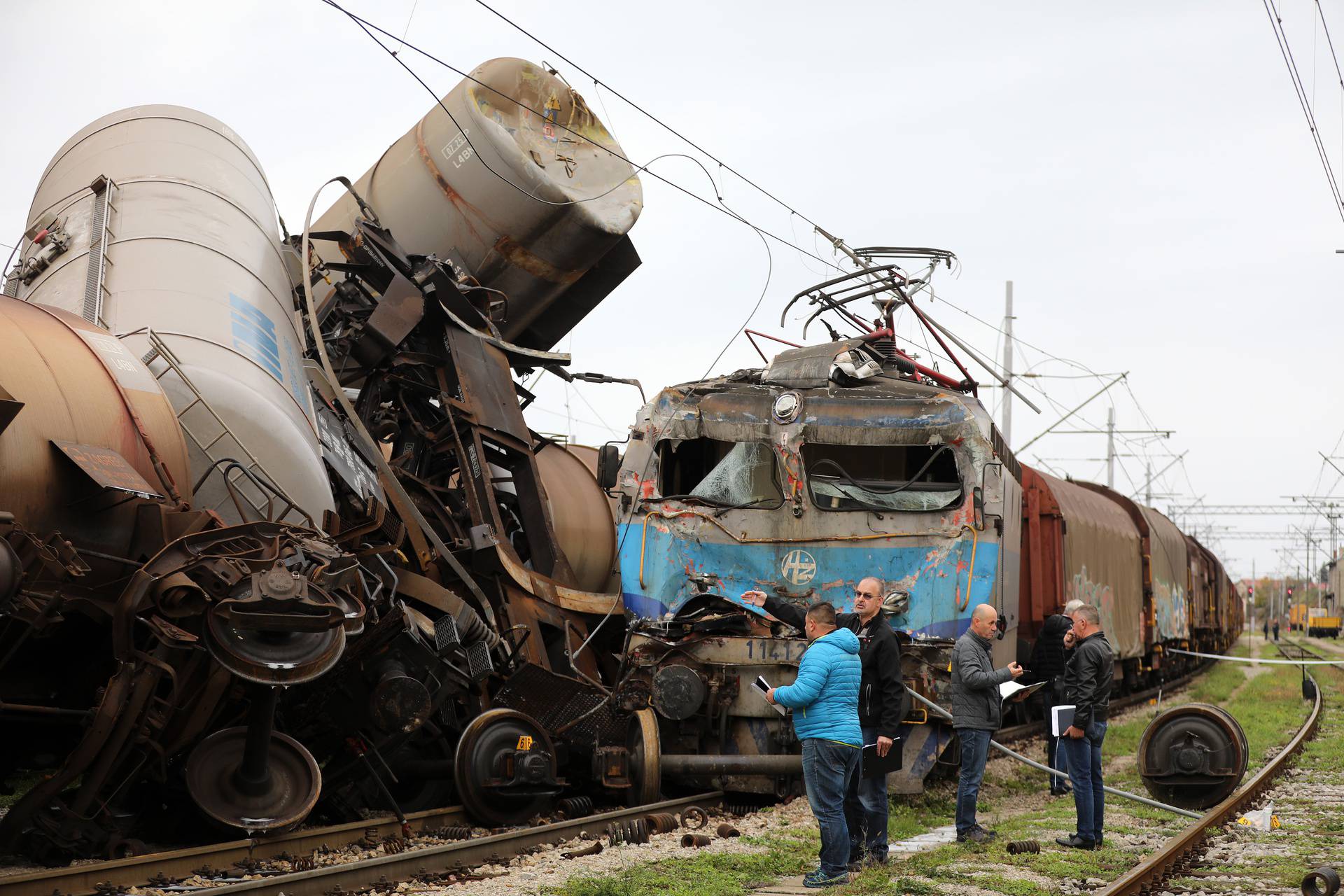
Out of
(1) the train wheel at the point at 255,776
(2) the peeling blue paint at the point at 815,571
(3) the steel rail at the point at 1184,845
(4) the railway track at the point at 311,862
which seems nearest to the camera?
(4) the railway track at the point at 311,862

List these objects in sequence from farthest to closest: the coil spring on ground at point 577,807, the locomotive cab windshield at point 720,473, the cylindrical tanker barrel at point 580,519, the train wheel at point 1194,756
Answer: the cylindrical tanker barrel at point 580,519, the locomotive cab windshield at point 720,473, the train wheel at point 1194,756, the coil spring on ground at point 577,807

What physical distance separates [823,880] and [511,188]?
9.23 meters

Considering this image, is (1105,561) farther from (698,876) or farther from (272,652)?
(272,652)

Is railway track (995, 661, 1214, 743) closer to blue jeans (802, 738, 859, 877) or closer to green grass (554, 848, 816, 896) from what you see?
green grass (554, 848, 816, 896)

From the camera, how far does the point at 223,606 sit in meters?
7.09

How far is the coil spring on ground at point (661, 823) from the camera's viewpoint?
9.02 metres

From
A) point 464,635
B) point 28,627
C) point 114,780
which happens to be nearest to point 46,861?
point 114,780

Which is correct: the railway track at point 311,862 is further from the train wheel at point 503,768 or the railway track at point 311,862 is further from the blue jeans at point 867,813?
the blue jeans at point 867,813

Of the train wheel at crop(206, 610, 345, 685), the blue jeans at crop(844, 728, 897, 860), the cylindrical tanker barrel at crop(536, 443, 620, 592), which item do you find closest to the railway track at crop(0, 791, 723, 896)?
the train wheel at crop(206, 610, 345, 685)

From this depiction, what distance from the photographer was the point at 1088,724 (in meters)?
8.72

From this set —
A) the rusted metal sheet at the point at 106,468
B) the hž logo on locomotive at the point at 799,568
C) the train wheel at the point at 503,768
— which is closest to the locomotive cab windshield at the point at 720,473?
the hž logo on locomotive at the point at 799,568

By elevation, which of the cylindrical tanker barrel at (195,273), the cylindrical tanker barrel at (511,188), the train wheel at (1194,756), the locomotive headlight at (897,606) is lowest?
the train wheel at (1194,756)

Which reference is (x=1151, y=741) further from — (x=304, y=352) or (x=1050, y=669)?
(x=304, y=352)

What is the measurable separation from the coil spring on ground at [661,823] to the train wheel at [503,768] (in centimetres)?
90
